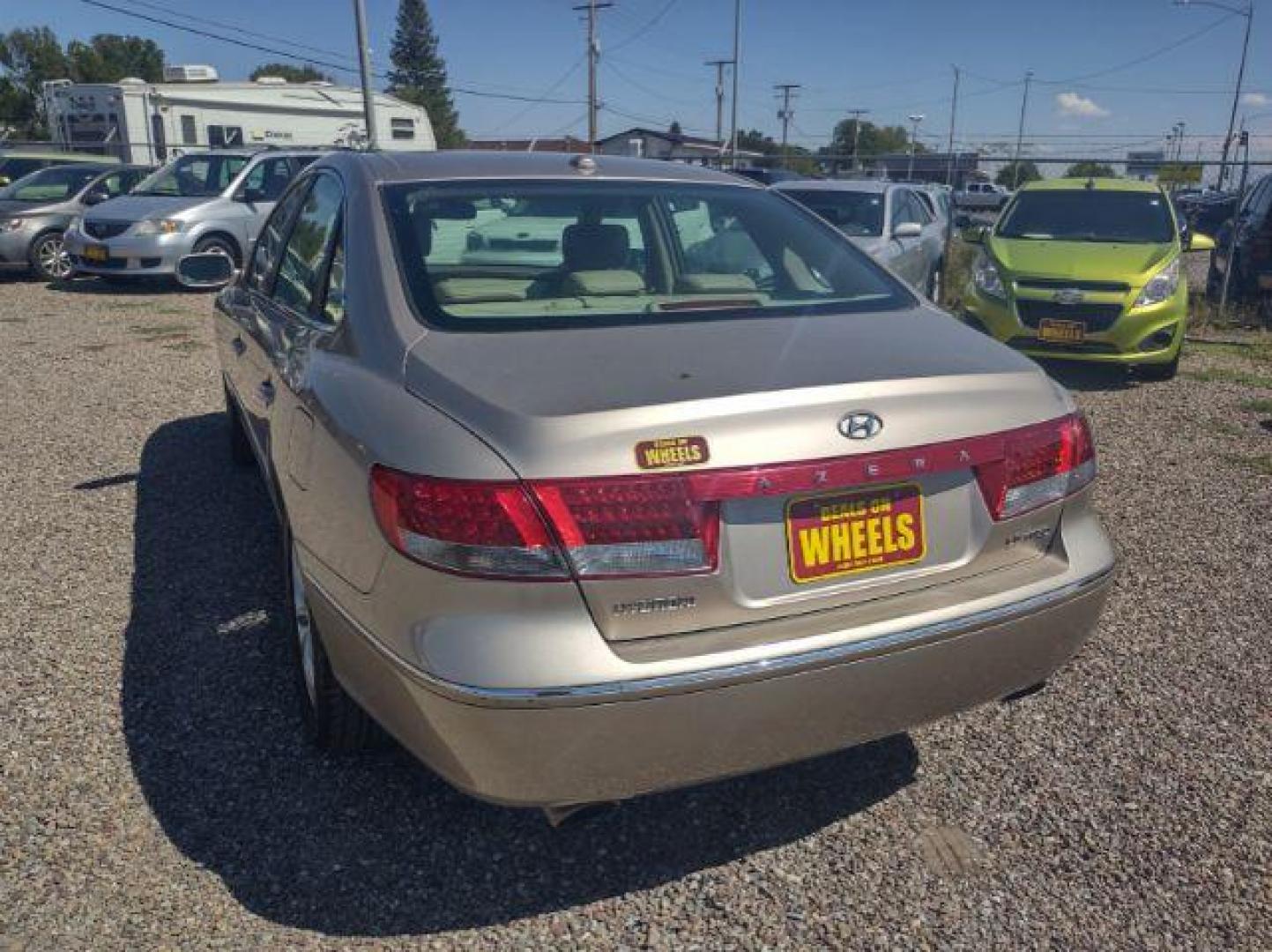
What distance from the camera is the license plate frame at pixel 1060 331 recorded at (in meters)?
8.01

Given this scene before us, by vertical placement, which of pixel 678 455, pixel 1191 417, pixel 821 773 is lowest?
pixel 1191 417

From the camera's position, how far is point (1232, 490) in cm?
557

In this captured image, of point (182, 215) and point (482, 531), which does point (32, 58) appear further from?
point (482, 531)

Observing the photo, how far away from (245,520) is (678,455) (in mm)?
3410

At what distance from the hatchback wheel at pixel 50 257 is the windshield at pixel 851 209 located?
Result: 33.3 feet

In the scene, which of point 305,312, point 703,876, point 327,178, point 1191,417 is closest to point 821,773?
point 703,876

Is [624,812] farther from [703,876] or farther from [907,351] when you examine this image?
[907,351]

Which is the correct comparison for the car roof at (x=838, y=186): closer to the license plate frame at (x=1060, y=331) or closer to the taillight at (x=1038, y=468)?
the license plate frame at (x=1060, y=331)

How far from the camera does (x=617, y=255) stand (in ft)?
10.2

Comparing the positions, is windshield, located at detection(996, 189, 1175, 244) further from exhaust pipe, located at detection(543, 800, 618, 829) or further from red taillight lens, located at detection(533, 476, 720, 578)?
exhaust pipe, located at detection(543, 800, 618, 829)

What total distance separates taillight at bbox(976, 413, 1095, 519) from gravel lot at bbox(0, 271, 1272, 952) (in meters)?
0.89

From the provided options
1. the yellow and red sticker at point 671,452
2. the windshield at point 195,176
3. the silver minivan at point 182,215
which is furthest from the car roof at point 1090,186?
the windshield at point 195,176

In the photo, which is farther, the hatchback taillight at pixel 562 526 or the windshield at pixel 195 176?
the windshield at pixel 195 176

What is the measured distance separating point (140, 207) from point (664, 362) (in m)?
12.7
